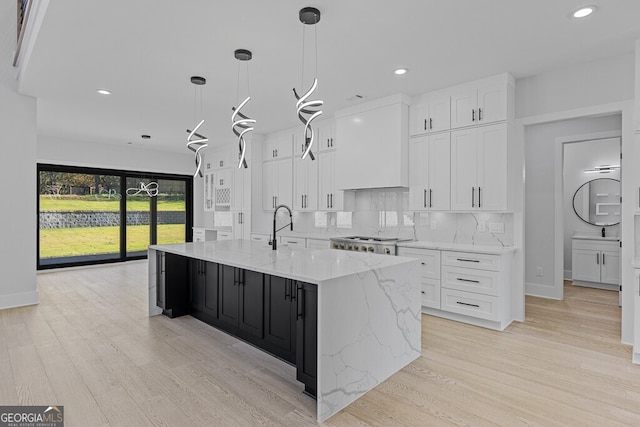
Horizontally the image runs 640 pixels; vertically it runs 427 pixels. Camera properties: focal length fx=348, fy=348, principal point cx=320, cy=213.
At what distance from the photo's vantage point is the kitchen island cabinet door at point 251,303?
289cm

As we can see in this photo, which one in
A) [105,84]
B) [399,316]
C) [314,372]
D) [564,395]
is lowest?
[564,395]

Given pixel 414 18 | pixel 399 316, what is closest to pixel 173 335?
pixel 399 316

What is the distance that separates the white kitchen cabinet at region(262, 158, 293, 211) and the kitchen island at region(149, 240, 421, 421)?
2867 mm

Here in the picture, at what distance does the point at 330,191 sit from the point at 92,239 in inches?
218

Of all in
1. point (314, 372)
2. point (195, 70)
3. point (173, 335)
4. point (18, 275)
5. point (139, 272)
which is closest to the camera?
point (314, 372)

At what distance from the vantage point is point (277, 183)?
6.58 m

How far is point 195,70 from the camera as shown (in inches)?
147

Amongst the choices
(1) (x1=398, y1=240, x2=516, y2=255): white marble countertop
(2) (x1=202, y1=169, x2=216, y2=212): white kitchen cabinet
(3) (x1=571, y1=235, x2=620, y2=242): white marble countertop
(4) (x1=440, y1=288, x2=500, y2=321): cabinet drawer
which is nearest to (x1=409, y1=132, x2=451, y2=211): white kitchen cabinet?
(1) (x1=398, y1=240, x2=516, y2=255): white marble countertop

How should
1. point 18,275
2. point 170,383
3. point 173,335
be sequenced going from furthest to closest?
1. point 18,275
2. point 173,335
3. point 170,383

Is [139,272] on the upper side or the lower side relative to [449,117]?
lower

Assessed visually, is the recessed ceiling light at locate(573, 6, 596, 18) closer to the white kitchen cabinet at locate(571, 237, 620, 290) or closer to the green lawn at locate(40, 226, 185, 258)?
the white kitchen cabinet at locate(571, 237, 620, 290)

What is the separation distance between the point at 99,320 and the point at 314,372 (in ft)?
9.52

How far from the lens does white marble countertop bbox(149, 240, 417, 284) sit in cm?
228

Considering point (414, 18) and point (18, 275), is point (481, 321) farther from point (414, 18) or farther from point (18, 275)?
point (18, 275)
